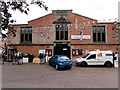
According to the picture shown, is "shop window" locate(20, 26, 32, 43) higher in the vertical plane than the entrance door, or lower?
higher

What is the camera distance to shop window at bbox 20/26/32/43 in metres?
20.4

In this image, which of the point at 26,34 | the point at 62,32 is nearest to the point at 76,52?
the point at 62,32

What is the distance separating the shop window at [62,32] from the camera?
19791 mm

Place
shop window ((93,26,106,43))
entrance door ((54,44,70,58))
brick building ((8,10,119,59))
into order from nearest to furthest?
brick building ((8,10,119,59)) < shop window ((93,26,106,43)) < entrance door ((54,44,70,58))

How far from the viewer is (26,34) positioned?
20.5 metres

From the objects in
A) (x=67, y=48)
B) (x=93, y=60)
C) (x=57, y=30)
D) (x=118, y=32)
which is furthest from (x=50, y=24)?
(x=118, y=32)

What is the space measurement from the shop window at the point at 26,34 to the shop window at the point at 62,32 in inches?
190

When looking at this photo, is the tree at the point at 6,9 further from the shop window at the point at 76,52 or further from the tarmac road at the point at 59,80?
the shop window at the point at 76,52

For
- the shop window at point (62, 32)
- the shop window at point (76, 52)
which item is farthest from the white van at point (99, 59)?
the shop window at point (62, 32)

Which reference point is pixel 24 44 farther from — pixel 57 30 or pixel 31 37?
pixel 57 30

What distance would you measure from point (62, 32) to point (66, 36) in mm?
991

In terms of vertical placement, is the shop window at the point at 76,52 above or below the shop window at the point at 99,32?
below

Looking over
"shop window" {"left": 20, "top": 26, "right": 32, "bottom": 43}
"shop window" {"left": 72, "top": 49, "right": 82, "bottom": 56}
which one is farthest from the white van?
"shop window" {"left": 20, "top": 26, "right": 32, "bottom": 43}

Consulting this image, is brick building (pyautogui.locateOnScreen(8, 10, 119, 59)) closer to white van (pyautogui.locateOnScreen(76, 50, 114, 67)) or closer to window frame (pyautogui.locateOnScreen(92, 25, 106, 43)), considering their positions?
window frame (pyautogui.locateOnScreen(92, 25, 106, 43))
